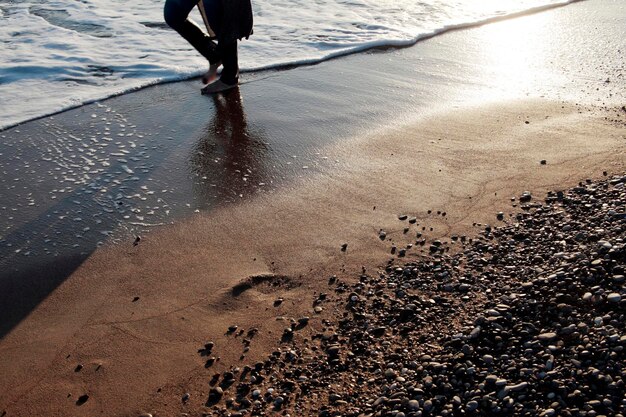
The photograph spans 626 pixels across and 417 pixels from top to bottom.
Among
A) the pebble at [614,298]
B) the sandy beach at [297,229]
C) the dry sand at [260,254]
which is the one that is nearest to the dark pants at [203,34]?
the sandy beach at [297,229]

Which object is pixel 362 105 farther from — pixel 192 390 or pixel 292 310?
pixel 192 390

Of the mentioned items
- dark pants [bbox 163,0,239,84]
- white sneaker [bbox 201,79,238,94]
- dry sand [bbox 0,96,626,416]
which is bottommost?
dry sand [bbox 0,96,626,416]

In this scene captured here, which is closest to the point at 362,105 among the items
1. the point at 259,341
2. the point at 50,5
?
the point at 259,341

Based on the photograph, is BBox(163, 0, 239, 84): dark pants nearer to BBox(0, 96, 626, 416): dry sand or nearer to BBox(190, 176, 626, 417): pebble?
BBox(0, 96, 626, 416): dry sand

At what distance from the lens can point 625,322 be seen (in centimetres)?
280

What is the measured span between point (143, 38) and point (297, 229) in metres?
4.68

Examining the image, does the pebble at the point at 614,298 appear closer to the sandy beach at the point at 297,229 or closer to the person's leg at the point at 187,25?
the sandy beach at the point at 297,229

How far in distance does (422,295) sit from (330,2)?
7.01 metres

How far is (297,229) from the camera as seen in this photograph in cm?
406

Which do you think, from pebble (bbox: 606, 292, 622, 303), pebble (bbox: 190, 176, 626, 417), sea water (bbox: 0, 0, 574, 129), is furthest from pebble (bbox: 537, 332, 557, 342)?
sea water (bbox: 0, 0, 574, 129)

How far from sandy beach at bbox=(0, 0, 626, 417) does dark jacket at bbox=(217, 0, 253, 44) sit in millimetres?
534

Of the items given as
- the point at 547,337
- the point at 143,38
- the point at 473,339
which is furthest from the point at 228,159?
the point at 143,38

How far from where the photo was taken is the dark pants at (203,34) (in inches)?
227

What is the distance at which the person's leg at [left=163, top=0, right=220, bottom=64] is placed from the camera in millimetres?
5746
